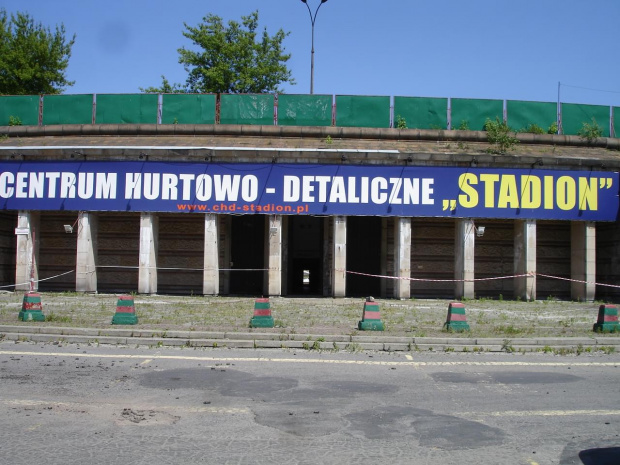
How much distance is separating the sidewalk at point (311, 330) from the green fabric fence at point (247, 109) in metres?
10.1

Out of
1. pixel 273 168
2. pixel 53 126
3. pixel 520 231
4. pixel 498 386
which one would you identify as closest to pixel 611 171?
pixel 520 231

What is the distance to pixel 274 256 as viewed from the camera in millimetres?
21719

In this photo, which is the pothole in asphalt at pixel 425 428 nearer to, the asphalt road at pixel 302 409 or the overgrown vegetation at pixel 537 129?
the asphalt road at pixel 302 409

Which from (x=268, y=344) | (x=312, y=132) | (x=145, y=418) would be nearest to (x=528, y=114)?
(x=312, y=132)

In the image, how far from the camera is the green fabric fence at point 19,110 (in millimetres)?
25359

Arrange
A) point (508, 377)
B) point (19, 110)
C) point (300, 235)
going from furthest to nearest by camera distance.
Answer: point (300, 235) < point (19, 110) < point (508, 377)

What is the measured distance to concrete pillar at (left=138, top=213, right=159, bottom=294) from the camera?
21.9 meters

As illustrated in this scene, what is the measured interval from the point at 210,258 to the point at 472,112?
13.5 meters

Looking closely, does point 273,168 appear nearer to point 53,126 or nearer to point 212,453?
point 53,126

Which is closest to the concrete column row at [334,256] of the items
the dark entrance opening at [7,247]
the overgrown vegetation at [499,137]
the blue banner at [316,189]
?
the blue banner at [316,189]

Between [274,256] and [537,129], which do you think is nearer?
[274,256]

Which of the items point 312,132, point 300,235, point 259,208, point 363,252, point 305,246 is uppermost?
point 312,132

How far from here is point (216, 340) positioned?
1136 cm

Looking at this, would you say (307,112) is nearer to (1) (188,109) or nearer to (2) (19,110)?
(1) (188,109)
